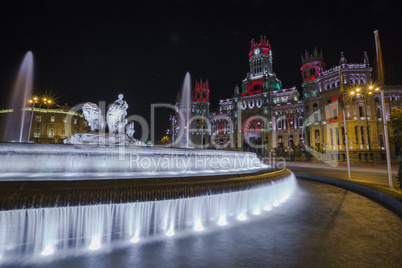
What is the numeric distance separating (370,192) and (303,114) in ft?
199

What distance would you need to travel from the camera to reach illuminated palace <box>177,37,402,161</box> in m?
45.6

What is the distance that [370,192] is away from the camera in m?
9.66

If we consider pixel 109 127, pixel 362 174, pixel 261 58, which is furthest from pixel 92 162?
pixel 261 58

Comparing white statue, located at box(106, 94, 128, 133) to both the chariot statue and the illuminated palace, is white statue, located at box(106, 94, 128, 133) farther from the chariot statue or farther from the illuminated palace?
the illuminated palace

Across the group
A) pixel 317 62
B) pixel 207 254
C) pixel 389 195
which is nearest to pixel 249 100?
pixel 317 62

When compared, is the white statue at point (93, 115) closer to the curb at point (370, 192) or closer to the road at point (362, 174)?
the curb at point (370, 192)

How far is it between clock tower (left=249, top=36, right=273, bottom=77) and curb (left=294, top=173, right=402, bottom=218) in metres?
73.1

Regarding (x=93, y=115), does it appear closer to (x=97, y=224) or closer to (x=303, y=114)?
(x=97, y=224)

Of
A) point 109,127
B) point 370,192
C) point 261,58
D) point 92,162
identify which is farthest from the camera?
point 261,58

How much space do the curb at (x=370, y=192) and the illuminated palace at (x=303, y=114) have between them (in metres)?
16.6

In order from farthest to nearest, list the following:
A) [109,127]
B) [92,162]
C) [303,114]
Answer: [303,114] < [109,127] < [92,162]

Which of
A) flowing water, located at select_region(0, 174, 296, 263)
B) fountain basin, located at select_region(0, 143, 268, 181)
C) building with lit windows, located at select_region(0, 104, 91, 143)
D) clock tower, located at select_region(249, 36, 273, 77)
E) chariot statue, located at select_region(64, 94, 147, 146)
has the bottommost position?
flowing water, located at select_region(0, 174, 296, 263)

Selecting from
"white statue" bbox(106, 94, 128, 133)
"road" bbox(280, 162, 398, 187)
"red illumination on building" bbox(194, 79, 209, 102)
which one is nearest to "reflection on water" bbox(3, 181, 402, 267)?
"road" bbox(280, 162, 398, 187)

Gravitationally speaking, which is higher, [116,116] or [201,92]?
[201,92]
